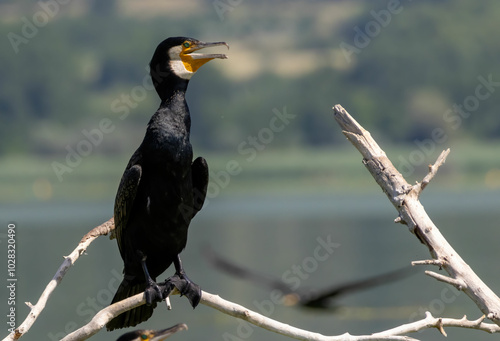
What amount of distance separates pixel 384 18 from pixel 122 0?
45.3m

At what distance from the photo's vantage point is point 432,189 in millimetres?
61156

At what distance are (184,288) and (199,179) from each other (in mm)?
773

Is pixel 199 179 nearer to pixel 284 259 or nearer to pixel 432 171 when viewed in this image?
pixel 432 171

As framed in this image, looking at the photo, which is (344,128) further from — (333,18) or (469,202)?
(333,18)

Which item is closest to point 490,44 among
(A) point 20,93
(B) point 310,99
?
(B) point 310,99

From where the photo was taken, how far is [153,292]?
17.9 feet

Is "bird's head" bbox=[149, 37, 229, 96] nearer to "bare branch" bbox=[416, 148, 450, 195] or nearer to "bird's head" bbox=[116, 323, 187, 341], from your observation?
"bare branch" bbox=[416, 148, 450, 195]

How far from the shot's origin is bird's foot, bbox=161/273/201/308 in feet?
18.1

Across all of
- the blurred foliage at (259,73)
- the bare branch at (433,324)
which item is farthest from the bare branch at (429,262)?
the blurred foliage at (259,73)

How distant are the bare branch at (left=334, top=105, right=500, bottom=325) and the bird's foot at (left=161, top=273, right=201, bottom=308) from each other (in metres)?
1.24

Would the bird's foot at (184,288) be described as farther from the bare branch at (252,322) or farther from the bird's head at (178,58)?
the bird's head at (178,58)

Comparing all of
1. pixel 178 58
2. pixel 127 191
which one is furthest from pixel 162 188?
pixel 178 58

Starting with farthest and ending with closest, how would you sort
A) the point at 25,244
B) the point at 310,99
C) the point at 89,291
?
the point at 310,99 < the point at 25,244 < the point at 89,291

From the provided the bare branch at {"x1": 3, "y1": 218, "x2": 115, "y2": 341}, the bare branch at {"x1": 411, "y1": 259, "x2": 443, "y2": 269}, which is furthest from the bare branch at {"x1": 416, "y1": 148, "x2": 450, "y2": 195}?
the bare branch at {"x1": 3, "y1": 218, "x2": 115, "y2": 341}
